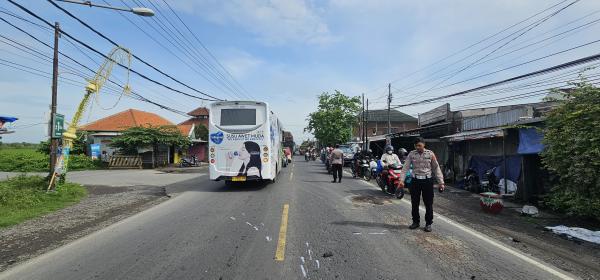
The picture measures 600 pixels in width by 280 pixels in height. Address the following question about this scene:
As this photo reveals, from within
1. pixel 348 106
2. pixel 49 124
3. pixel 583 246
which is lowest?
pixel 583 246

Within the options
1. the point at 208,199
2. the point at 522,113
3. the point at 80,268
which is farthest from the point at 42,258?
the point at 522,113

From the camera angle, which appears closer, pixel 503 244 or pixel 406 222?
pixel 503 244

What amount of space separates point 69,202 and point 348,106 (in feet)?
153

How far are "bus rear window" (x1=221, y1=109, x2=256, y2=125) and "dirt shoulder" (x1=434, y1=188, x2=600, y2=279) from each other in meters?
7.00

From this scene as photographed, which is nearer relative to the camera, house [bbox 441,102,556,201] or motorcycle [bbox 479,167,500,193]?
house [bbox 441,102,556,201]

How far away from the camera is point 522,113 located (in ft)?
54.9

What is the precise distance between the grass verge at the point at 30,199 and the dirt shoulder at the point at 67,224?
0.31 m

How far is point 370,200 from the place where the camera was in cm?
1175

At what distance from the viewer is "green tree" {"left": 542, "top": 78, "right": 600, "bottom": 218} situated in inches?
339

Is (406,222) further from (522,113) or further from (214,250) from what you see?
(522,113)

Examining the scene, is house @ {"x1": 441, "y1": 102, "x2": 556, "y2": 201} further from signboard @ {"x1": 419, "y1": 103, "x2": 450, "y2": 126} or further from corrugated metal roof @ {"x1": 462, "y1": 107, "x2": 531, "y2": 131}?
signboard @ {"x1": 419, "y1": 103, "x2": 450, "y2": 126}

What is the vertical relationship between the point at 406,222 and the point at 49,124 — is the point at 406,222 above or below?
below

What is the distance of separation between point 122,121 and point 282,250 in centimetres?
4221

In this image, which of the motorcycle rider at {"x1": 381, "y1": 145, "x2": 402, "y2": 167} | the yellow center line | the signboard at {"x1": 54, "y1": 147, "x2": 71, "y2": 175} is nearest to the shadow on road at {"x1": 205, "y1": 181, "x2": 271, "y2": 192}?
the motorcycle rider at {"x1": 381, "y1": 145, "x2": 402, "y2": 167}
